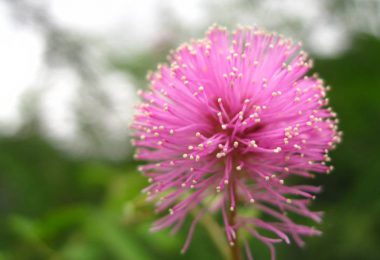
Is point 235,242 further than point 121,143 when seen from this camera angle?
No

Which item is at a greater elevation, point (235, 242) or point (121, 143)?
point (121, 143)

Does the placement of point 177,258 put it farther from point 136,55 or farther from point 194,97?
point 136,55

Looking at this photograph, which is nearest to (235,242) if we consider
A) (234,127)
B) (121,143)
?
(234,127)

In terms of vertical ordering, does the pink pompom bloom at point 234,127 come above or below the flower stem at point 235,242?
above

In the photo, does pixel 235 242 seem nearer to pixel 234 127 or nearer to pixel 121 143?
pixel 234 127

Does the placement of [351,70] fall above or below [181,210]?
above

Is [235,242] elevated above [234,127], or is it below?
below

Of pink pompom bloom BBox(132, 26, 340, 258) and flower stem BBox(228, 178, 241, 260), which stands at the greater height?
pink pompom bloom BBox(132, 26, 340, 258)

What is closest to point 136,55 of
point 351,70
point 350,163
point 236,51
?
point 351,70
